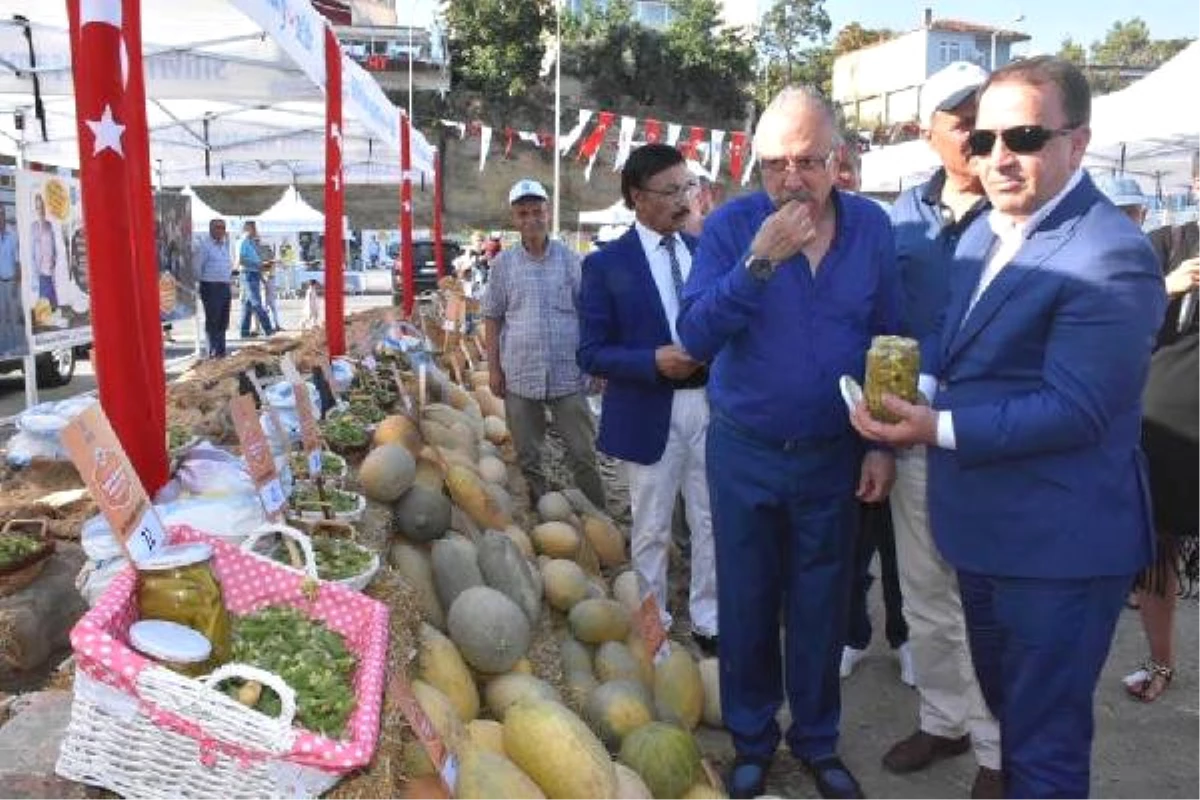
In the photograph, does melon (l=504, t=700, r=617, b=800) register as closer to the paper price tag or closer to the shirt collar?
the paper price tag

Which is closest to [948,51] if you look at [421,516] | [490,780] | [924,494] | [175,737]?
[924,494]

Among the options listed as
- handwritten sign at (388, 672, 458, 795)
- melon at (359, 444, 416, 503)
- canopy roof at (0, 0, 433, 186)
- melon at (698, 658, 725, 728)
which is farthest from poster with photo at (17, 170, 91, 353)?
handwritten sign at (388, 672, 458, 795)

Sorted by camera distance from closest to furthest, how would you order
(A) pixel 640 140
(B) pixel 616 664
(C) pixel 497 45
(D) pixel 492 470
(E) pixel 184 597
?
(E) pixel 184 597, (B) pixel 616 664, (D) pixel 492 470, (A) pixel 640 140, (C) pixel 497 45

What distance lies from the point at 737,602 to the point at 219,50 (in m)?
6.90

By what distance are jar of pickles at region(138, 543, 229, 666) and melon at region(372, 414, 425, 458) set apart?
7.23ft

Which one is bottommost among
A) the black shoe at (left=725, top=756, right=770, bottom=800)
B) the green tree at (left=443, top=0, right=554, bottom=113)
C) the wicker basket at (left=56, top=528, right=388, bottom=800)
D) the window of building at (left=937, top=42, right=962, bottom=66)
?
the black shoe at (left=725, top=756, right=770, bottom=800)

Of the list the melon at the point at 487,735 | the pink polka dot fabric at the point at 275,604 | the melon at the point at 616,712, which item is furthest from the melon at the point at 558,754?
the pink polka dot fabric at the point at 275,604

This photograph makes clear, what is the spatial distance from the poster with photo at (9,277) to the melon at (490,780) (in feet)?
24.4

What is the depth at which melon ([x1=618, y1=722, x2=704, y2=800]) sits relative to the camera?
2801 mm

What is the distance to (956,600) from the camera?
11.0 ft

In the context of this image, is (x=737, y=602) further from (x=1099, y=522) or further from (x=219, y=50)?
(x=219, y=50)

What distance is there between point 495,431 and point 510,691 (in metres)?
3.62

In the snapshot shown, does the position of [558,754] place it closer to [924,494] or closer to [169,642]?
[169,642]

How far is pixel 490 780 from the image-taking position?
7.82 feet
